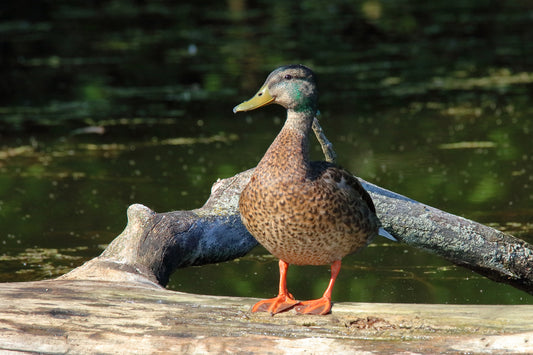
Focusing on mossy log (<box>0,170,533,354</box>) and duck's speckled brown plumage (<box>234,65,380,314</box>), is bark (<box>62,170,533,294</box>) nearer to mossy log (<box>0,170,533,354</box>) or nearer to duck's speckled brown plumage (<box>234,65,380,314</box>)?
mossy log (<box>0,170,533,354</box>)

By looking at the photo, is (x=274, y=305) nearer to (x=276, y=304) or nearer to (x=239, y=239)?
(x=276, y=304)

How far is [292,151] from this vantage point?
3.32m

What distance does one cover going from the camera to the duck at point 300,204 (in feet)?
10.5

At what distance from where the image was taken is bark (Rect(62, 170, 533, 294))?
13.7ft

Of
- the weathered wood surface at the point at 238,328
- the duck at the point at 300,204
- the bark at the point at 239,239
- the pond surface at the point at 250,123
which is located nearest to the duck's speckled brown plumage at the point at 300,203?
the duck at the point at 300,204

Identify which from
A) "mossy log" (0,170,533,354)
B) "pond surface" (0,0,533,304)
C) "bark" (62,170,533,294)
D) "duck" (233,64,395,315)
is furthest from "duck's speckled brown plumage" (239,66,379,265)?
"pond surface" (0,0,533,304)

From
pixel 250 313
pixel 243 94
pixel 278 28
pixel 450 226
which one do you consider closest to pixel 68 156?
pixel 243 94

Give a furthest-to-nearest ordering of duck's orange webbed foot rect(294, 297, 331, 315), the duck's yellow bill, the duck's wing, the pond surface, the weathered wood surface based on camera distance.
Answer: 1. the pond surface
2. the duck's yellow bill
3. the duck's wing
4. duck's orange webbed foot rect(294, 297, 331, 315)
5. the weathered wood surface

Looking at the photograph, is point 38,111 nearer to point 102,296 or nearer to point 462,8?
point 102,296

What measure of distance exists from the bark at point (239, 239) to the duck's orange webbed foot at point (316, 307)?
102cm

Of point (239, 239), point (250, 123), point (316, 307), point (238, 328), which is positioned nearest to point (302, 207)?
point (316, 307)

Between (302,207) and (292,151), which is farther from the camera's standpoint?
(292,151)

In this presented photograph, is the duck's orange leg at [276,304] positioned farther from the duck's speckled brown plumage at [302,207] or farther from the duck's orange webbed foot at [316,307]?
the duck's speckled brown plumage at [302,207]

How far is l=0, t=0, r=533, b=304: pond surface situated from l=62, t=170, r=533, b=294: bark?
1.01 ft
